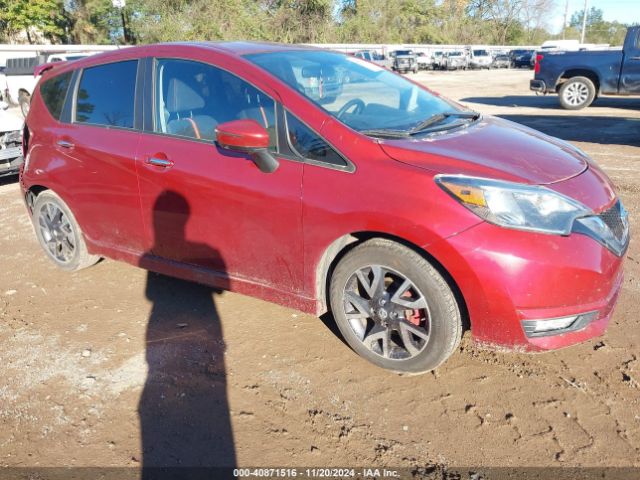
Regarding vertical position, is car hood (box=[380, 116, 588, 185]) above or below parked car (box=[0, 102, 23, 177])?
above

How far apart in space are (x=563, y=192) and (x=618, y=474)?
1288 mm

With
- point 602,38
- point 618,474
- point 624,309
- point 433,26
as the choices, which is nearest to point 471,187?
point 618,474

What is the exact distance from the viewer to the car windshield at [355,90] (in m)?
3.15

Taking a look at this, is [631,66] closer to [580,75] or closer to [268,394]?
[580,75]

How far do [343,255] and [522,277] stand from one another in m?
0.95

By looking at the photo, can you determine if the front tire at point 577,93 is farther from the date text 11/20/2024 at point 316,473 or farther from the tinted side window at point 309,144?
the date text 11/20/2024 at point 316,473

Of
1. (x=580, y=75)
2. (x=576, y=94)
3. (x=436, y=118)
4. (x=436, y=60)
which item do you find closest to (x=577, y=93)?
(x=576, y=94)

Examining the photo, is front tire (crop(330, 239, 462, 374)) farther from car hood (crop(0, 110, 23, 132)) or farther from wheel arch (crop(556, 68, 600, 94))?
wheel arch (crop(556, 68, 600, 94))

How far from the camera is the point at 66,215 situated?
4320 mm

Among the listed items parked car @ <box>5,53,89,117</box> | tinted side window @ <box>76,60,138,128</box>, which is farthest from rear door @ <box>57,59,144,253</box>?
parked car @ <box>5,53,89,117</box>

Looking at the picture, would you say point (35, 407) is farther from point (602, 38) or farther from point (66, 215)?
point (602, 38)

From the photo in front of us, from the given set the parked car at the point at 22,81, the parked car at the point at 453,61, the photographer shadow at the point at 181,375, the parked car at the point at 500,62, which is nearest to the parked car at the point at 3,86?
the parked car at the point at 22,81

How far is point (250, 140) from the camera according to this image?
286cm

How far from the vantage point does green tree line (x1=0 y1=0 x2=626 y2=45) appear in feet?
133
